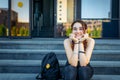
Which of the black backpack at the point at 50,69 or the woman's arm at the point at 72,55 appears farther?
the black backpack at the point at 50,69

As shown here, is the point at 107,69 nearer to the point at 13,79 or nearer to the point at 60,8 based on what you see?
the point at 13,79

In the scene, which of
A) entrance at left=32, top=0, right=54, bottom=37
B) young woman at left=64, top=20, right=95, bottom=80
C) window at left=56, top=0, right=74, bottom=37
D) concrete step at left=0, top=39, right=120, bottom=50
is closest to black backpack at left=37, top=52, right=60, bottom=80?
young woman at left=64, top=20, right=95, bottom=80

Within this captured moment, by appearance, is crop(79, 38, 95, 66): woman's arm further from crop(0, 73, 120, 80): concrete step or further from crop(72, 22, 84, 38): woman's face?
crop(0, 73, 120, 80): concrete step

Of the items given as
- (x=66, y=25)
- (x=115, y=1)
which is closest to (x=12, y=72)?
(x=66, y=25)

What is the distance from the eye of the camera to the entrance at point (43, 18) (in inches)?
446

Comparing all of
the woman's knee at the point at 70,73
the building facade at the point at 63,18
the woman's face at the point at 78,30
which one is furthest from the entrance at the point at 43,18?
the woman's knee at the point at 70,73

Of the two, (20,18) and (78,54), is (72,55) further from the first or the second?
(20,18)

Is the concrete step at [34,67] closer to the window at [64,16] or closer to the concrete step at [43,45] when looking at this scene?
the concrete step at [43,45]

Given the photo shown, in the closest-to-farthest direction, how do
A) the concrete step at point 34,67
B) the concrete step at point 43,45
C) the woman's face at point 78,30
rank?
the woman's face at point 78,30, the concrete step at point 34,67, the concrete step at point 43,45

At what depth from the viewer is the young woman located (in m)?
4.88

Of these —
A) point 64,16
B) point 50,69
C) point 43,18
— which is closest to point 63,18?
point 64,16

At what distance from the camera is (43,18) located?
38.8 ft

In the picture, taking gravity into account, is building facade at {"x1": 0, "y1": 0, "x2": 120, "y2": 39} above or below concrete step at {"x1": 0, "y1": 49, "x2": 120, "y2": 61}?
above

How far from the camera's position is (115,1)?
1070 centimetres
